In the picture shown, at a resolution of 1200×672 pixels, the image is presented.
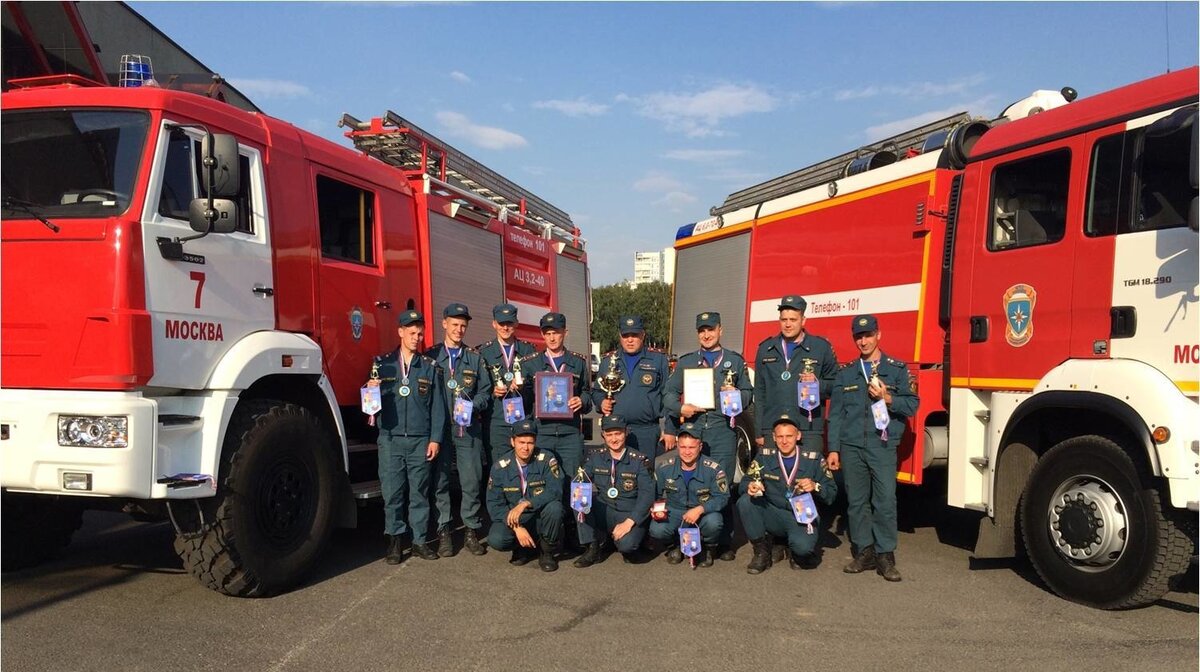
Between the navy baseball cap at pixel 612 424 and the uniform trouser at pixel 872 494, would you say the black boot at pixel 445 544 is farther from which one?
the uniform trouser at pixel 872 494

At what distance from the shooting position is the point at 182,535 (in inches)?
169

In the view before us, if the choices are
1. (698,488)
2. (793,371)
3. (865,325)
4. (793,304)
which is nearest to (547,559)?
(698,488)

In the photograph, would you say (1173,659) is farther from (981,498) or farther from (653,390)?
(653,390)

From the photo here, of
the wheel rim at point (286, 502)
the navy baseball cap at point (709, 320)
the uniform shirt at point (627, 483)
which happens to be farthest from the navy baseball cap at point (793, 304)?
the wheel rim at point (286, 502)

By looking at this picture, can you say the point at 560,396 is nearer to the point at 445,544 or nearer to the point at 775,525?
the point at 445,544

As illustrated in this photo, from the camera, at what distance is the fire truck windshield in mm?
4047

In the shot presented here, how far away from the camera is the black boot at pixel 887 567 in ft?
16.9

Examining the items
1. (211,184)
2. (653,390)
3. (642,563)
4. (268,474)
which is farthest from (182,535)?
(653,390)

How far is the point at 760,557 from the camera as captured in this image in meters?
5.45

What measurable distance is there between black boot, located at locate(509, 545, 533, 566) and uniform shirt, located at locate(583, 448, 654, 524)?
62cm

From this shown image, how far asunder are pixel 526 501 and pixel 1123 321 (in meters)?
3.64

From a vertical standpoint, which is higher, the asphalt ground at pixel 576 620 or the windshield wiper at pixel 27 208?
the windshield wiper at pixel 27 208

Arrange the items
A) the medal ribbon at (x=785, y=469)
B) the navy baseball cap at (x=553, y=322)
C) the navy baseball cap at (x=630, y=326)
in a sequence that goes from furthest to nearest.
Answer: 1. the navy baseball cap at (x=630, y=326)
2. the navy baseball cap at (x=553, y=322)
3. the medal ribbon at (x=785, y=469)

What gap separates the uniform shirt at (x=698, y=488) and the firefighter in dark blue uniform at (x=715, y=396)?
0.16 m
